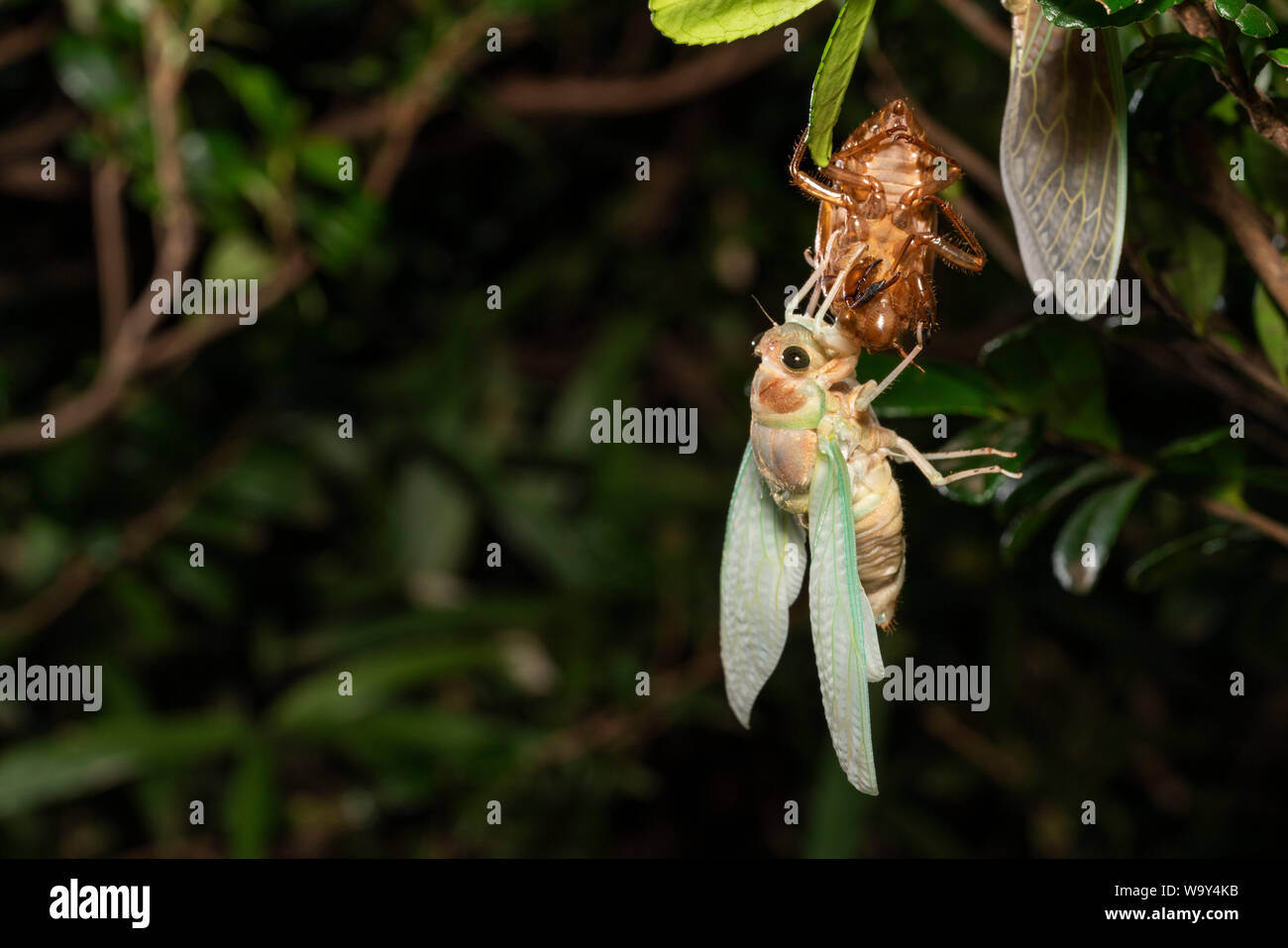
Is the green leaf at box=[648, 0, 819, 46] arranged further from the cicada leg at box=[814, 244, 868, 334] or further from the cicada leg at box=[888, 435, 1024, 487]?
the cicada leg at box=[888, 435, 1024, 487]

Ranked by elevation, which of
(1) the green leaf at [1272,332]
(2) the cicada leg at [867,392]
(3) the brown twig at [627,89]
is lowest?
(2) the cicada leg at [867,392]

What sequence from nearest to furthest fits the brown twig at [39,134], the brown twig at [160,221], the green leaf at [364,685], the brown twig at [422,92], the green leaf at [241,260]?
→ the brown twig at [160,221]
the brown twig at [422,92]
the green leaf at [241,260]
the brown twig at [39,134]
the green leaf at [364,685]

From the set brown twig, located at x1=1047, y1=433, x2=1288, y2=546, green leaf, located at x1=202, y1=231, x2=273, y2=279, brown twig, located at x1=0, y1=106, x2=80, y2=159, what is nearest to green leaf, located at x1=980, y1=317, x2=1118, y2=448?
brown twig, located at x1=1047, y1=433, x2=1288, y2=546

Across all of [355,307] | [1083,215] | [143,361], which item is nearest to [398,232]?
[355,307]
